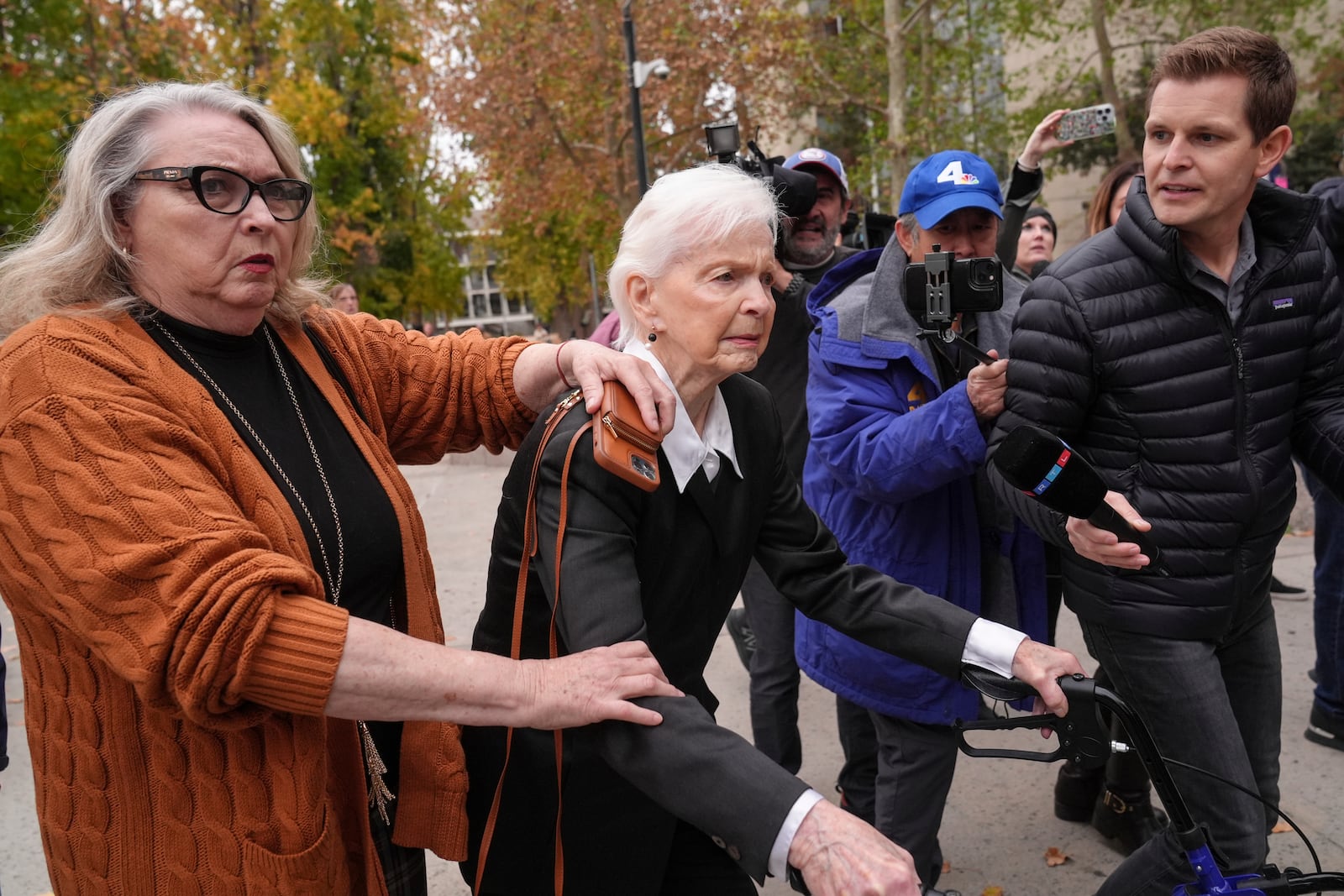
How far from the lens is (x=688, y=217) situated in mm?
1979

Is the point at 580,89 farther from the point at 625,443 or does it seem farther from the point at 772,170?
the point at 625,443

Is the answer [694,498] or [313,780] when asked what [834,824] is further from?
[313,780]

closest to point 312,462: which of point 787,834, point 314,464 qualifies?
point 314,464

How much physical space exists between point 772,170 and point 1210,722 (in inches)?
94.7

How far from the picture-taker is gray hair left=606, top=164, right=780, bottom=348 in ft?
6.48

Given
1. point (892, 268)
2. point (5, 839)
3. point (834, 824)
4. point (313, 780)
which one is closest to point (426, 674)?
point (313, 780)

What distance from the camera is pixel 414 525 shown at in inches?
81.4

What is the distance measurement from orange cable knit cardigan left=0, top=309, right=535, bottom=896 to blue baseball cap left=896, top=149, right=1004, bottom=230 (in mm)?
1840

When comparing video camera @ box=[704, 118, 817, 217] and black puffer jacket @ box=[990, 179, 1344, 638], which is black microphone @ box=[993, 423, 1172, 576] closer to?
black puffer jacket @ box=[990, 179, 1344, 638]

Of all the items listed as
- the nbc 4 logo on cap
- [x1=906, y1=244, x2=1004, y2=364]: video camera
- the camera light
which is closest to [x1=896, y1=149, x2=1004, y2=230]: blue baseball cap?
the nbc 4 logo on cap

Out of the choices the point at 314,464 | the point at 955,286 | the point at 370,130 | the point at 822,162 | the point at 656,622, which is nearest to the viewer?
the point at 314,464

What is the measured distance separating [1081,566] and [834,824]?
1420 millimetres

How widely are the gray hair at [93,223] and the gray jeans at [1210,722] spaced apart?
230cm

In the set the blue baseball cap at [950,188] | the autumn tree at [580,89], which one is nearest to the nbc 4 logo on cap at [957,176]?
the blue baseball cap at [950,188]
